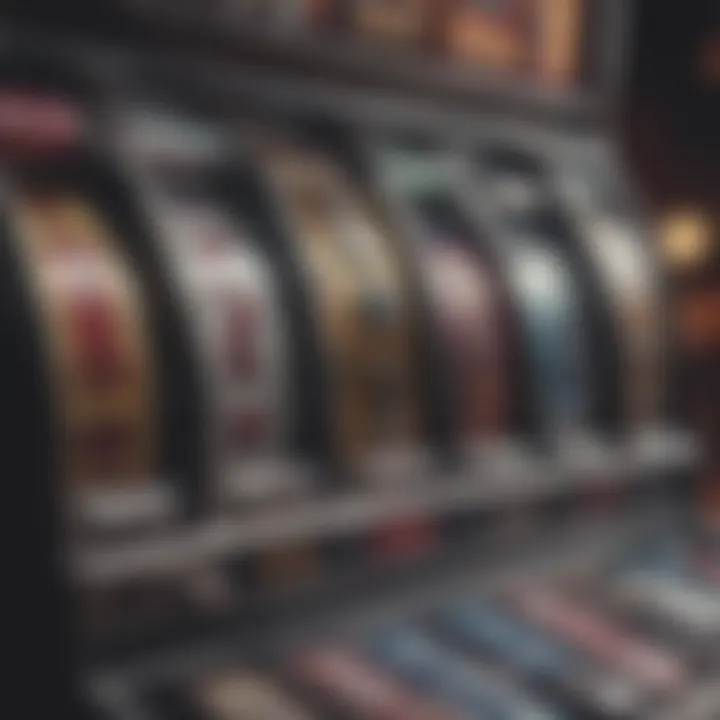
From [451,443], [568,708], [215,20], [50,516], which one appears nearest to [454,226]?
[451,443]

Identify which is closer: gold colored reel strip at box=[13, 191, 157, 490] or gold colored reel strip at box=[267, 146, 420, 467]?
gold colored reel strip at box=[13, 191, 157, 490]

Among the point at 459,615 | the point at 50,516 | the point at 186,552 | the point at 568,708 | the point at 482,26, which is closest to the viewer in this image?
the point at 50,516

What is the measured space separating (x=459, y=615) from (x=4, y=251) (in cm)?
66

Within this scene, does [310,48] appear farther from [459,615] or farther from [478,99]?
[459,615]

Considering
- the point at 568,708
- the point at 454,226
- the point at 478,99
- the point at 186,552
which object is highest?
the point at 478,99

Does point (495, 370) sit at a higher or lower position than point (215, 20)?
lower

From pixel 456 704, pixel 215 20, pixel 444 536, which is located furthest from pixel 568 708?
pixel 215 20

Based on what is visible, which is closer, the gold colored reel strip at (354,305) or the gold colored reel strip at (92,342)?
the gold colored reel strip at (92,342)

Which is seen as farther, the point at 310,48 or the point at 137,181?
the point at 310,48

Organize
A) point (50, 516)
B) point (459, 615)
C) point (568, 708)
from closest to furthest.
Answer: point (50, 516), point (568, 708), point (459, 615)

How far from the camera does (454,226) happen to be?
6.52 feet

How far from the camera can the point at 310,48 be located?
175cm

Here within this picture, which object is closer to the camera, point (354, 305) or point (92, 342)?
point (92, 342)

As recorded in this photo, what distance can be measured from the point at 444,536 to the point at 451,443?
0.35 feet
